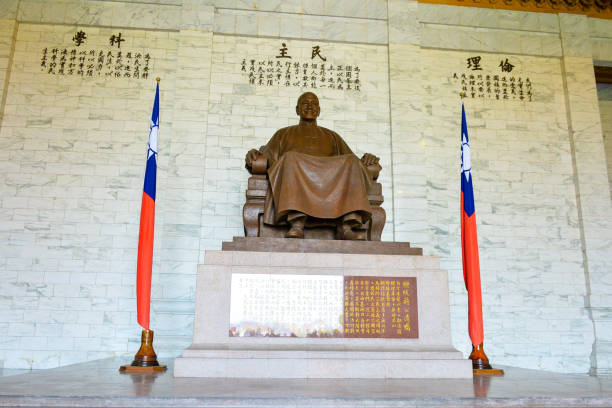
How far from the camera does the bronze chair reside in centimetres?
430

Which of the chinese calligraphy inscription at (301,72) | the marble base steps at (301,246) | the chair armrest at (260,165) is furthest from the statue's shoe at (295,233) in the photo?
the chinese calligraphy inscription at (301,72)

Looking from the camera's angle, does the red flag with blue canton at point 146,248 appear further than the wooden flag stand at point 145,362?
Yes

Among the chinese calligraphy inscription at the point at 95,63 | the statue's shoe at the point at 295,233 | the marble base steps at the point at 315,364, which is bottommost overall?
the marble base steps at the point at 315,364

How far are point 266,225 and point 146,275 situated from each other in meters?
1.04

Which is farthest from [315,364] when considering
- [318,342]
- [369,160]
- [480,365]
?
[369,160]

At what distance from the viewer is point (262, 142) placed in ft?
19.5

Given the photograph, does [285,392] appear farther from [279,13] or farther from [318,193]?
[279,13]

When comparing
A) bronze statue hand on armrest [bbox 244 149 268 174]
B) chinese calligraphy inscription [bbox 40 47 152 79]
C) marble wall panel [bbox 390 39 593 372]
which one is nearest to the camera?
bronze statue hand on armrest [bbox 244 149 268 174]

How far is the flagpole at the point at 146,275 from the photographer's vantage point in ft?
12.8

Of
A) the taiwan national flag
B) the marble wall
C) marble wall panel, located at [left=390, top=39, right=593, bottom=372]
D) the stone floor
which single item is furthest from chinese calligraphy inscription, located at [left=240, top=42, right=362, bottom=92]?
the stone floor

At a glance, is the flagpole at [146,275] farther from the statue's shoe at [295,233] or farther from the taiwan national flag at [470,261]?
the taiwan national flag at [470,261]

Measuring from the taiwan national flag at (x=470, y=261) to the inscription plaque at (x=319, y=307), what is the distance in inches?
29.5

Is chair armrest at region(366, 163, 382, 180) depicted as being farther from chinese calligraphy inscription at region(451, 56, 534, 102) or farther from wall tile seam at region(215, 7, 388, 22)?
wall tile seam at region(215, 7, 388, 22)

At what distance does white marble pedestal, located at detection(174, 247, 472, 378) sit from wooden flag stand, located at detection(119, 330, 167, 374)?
54cm
